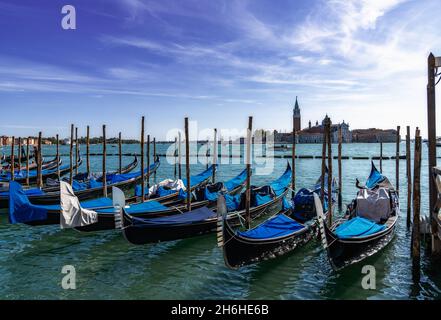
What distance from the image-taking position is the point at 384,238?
7980 millimetres

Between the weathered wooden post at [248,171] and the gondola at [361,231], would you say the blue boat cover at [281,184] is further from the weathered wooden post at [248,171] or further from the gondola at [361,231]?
the weathered wooden post at [248,171]

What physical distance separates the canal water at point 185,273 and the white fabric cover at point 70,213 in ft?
2.24

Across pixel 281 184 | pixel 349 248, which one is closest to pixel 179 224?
pixel 349 248

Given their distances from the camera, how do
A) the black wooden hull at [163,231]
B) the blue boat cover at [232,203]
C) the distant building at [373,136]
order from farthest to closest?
1. the distant building at [373,136]
2. the blue boat cover at [232,203]
3. the black wooden hull at [163,231]

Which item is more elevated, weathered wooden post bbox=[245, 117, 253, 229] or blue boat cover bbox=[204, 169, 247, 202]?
weathered wooden post bbox=[245, 117, 253, 229]

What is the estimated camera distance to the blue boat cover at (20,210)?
8.25 metres

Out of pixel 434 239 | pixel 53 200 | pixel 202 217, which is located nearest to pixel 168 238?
pixel 202 217

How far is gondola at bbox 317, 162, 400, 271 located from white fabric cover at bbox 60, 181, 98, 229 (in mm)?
5245

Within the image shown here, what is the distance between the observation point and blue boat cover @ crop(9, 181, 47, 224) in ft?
27.1

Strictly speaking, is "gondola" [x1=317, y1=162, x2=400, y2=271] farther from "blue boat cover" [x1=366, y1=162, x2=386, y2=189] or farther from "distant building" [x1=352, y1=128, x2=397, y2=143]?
"distant building" [x1=352, y1=128, x2=397, y2=143]

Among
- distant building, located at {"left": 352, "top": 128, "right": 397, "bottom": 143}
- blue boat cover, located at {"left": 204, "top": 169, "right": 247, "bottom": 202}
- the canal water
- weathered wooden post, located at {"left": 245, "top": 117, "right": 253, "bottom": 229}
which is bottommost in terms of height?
the canal water

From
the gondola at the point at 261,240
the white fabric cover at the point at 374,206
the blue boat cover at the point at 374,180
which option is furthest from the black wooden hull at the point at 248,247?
the blue boat cover at the point at 374,180

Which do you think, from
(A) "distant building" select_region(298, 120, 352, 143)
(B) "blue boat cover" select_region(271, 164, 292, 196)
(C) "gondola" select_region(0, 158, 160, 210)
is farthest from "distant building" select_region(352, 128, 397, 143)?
(B) "blue boat cover" select_region(271, 164, 292, 196)
